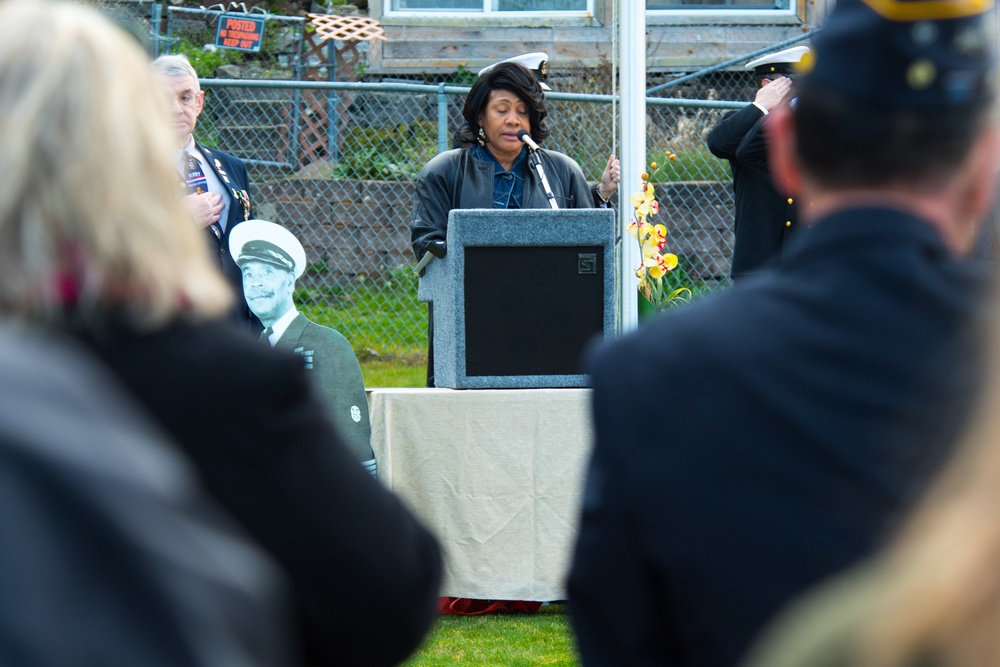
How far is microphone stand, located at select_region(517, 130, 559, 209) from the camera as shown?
4570 mm

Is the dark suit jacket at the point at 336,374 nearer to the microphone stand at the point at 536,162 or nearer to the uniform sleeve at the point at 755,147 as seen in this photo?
the microphone stand at the point at 536,162

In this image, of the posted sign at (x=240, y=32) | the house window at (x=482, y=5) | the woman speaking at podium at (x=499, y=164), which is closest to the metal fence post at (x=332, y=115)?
the posted sign at (x=240, y=32)

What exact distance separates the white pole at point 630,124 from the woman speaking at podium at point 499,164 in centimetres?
40

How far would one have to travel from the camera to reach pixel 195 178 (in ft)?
13.9

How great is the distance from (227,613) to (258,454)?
658 millimetres

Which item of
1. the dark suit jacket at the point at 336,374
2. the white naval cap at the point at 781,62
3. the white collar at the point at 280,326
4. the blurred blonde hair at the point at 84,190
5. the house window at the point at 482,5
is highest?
the house window at the point at 482,5

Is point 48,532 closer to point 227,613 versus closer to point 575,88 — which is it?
point 227,613

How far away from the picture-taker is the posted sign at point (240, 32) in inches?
389

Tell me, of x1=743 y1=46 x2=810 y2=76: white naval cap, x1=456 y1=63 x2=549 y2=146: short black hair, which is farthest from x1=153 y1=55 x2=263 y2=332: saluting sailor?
x1=743 y1=46 x2=810 y2=76: white naval cap

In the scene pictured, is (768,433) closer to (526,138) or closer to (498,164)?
(526,138)

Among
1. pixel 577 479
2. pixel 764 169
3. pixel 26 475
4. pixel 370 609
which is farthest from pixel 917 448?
pixel 764 169

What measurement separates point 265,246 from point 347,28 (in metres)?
6.79

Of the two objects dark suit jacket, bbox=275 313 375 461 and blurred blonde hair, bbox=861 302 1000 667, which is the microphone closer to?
dark suit jacket, bbox=275 313 375 461

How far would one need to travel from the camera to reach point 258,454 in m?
1.27
